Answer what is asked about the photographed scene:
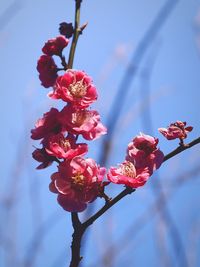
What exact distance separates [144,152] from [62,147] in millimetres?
323

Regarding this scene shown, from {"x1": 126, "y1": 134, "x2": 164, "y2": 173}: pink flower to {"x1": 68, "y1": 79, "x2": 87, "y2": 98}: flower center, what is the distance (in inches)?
10.9

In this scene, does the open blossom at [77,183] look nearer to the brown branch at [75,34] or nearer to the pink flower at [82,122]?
the pink flower at [82,122]

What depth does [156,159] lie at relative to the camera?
1155mm

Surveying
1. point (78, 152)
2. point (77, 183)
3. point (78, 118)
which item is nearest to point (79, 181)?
point (77, 183)

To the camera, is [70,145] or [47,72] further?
[47,72]

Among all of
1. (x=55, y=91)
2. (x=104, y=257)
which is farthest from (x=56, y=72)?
(x=104, y=257)

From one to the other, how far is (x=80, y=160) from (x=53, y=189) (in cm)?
18

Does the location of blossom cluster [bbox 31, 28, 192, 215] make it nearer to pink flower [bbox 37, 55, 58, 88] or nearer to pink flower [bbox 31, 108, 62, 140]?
pink flower [bbox 31, 108, 62, 140]

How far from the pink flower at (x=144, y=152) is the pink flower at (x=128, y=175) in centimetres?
2

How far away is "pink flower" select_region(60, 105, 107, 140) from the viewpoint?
3.69 feet

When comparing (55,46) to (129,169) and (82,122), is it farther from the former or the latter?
(129,169)

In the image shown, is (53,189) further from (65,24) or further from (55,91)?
(65,24)

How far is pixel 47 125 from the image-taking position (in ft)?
3.80

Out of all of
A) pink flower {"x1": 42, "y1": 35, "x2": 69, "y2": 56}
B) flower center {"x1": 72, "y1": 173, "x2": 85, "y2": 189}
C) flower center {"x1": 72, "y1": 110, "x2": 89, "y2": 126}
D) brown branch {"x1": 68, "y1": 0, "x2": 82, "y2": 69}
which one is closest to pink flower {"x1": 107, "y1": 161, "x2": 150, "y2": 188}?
flower center {"x1": 72, "y1": 173, "x2": 85, "y2": 189}
